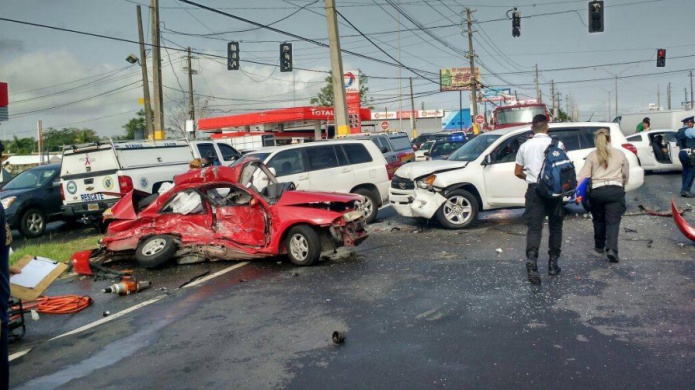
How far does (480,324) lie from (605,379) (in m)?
1.46

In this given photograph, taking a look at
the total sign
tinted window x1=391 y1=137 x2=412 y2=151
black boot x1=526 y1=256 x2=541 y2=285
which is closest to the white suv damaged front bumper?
black boot x1=526 y1=256 x2=541 y2=285

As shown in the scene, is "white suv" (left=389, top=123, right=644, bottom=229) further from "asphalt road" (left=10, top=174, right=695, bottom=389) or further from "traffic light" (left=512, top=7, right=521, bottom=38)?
"traffic light" (left=512, top=7, right=521, bottom=38)

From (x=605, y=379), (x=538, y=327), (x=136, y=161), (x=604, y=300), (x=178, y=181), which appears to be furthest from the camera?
(x=136, y=161)

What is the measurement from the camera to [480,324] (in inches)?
220

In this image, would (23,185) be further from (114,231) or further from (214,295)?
(214,295)

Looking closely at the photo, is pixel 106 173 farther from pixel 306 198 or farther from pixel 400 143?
pixel 400 143

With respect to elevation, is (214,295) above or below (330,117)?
below

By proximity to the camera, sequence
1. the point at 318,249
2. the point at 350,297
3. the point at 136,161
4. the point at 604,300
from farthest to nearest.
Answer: the point at 136,161
the point at 318,249
the point at 350,297
the point at 604,300

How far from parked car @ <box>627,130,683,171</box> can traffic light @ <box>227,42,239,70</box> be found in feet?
46.1

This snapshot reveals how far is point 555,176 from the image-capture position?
22.3ft

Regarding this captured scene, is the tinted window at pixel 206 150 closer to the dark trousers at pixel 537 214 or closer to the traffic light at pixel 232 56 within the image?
the traffic light at pixel 232 56

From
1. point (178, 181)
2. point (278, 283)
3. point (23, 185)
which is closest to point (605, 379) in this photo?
point (278, 283)

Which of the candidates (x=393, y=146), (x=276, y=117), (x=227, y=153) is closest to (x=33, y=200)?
(x=227, y=153)

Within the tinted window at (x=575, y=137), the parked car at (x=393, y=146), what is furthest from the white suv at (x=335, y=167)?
the parked car at (x=393, y=146)
